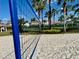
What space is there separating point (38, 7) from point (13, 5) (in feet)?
133

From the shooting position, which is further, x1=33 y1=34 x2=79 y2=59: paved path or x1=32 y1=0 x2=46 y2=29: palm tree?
x1=32 y1=0 x2=46 y2=29: palm tree

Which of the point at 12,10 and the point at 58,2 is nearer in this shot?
the point at 12,10

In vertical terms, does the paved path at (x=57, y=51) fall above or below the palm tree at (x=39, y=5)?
below

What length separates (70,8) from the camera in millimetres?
40875

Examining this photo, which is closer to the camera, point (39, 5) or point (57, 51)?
point (57, 51)

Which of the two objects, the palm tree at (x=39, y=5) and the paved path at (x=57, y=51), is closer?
the paved path at (x=57, y=51)

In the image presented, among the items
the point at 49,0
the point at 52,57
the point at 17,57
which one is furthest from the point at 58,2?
the point at 17,57

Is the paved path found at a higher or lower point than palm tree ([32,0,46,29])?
lower

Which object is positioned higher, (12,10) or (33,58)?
(12,10)

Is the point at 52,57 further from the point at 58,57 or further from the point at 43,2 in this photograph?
the point at 43,2

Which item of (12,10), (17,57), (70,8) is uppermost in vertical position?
(70,8)

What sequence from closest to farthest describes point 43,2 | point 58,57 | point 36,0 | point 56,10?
1. point 58,57
2. point 36,0
3. point 43,2
4. point 56,10

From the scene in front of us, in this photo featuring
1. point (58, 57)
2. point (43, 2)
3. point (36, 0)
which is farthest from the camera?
point (43, 2)

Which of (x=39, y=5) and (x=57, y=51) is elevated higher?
(x=39, y=5)
